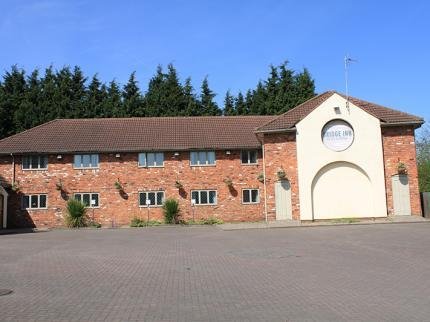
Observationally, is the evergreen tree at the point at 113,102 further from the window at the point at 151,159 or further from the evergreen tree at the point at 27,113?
the window at the point at 151,159

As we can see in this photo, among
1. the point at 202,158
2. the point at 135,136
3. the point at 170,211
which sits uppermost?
the point at 135,136

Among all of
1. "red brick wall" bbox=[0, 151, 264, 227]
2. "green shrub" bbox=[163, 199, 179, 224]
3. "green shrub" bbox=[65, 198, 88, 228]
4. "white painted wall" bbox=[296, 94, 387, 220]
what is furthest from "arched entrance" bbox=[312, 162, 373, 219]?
"green shrub" bbox=[65, 198, 88, 228]

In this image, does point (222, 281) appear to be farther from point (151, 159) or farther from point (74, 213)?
point (151, 159)

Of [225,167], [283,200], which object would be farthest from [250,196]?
[283,200]

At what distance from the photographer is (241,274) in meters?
12.3

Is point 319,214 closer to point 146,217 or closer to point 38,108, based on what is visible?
point 146,217

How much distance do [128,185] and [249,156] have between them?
862cm

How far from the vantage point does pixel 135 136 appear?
1494 inches

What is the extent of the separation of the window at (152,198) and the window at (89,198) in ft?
9.81

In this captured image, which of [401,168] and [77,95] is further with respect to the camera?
[77,95]

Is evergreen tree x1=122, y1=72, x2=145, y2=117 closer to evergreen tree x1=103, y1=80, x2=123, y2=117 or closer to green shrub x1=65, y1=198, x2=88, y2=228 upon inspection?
evergreen tree x1=103, y1=80, x2=123, y2=117

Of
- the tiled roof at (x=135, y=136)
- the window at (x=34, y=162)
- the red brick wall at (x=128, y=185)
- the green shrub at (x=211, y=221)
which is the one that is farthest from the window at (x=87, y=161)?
the green shrub at (x=211, y=221)

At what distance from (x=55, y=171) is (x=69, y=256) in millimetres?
20458

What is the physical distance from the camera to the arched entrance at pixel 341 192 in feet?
104
